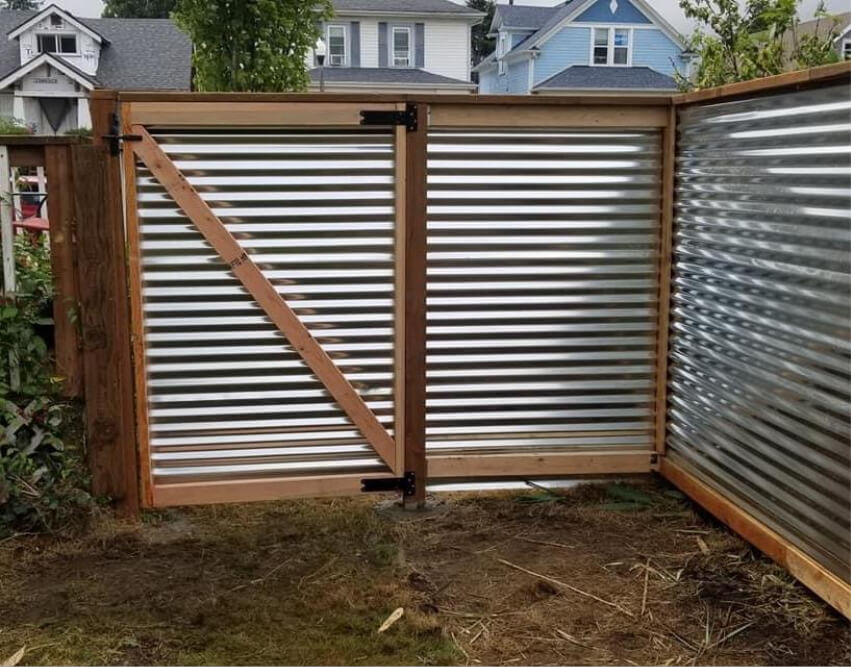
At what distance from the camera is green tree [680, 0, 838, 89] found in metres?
5.29

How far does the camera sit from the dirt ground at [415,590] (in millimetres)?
3178

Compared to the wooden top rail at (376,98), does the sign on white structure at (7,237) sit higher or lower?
lower

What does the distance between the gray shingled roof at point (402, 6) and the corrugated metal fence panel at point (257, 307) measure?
24616mm

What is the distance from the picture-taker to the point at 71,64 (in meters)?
26.6

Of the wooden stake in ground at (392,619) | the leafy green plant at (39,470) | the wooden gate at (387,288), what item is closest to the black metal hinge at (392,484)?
the wooden gate at (387,288)

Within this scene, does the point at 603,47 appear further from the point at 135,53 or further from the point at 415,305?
the point at 415,305

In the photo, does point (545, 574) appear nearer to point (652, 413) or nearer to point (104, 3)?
point (652, 413)

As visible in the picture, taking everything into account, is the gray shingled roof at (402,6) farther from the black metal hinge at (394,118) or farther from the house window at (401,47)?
the black metal hinge at (394,118)

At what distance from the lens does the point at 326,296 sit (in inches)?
170

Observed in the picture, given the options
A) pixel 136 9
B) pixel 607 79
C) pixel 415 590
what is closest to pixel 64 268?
pixel 415 590

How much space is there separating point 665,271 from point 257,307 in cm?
212

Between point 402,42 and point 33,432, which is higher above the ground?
point 402,42

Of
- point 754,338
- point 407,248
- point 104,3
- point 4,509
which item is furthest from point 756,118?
point 104,3

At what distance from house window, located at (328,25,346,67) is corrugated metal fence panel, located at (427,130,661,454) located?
24.6 metres
